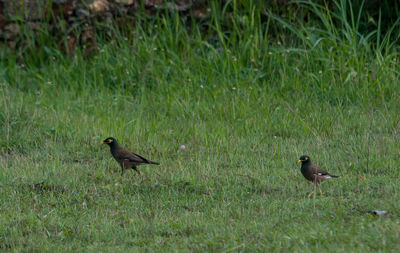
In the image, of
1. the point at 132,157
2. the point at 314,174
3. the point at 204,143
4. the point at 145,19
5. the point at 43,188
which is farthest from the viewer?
the point at 145,19

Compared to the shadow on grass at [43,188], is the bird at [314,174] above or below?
above

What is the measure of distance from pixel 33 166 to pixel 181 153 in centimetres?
172

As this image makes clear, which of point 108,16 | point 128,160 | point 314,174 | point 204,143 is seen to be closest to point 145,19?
point 108,16

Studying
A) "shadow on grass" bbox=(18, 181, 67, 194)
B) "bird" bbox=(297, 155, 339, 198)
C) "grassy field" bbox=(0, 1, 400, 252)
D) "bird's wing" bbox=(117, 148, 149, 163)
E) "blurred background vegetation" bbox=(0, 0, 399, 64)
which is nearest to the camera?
"grassy field" bbox=(0, 1, 400, 252)

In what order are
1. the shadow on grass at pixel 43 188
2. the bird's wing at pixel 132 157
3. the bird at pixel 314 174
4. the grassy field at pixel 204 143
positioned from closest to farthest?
the grassy field at pixel 204 143
the bird at pixel 314 174
the shadow on grass at pixel 43 188
the bird's wing at pixel 132 157

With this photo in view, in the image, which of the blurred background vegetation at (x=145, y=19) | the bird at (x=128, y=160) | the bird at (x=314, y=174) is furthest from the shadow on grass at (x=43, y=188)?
the blurred background vegetation at (x=145, y=19)

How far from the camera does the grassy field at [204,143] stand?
16.4ft

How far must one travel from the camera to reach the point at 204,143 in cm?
773

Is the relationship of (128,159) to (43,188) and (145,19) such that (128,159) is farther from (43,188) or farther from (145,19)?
(145,19)

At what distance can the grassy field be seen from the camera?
501 centimetres

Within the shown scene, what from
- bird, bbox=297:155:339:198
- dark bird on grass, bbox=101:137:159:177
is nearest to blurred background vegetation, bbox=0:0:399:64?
dark bird on grass, bbox=101:137:159:177

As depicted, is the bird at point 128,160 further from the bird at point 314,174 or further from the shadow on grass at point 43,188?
the bird at point 314,174

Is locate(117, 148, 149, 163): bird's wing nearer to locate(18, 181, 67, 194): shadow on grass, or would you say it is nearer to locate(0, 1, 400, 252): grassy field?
locate(0, 1, 400, 252): grassy field

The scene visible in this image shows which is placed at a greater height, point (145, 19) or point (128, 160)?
point (145, 19)
